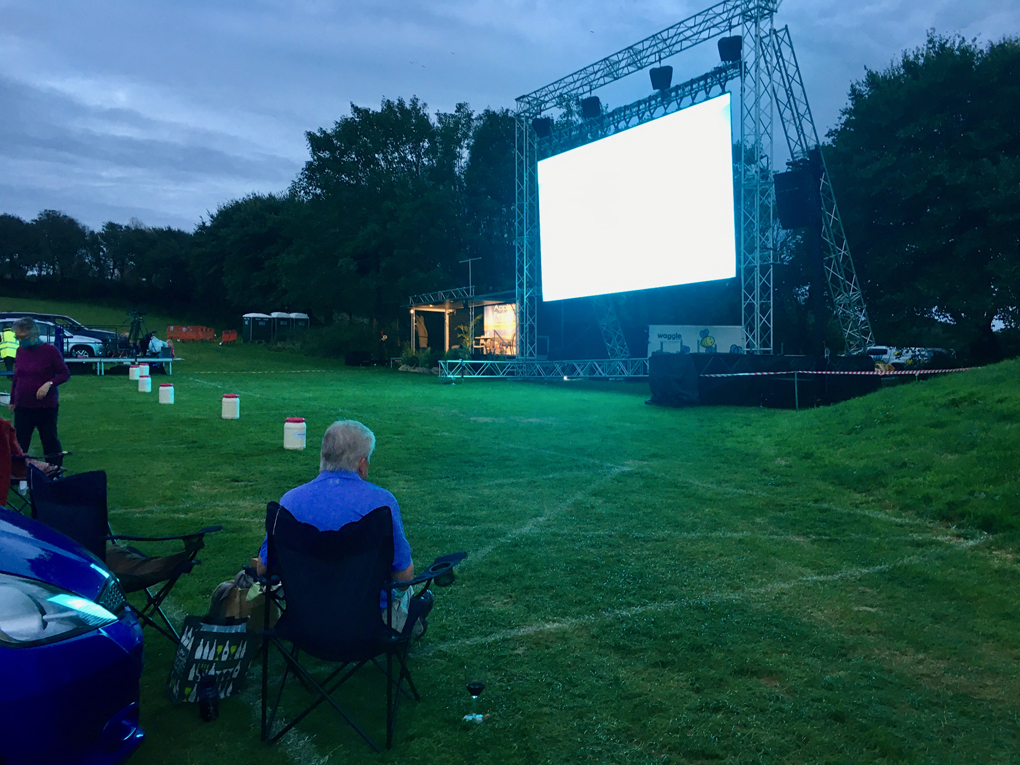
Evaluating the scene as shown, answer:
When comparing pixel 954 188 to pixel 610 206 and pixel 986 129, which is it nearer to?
pixel 986 129

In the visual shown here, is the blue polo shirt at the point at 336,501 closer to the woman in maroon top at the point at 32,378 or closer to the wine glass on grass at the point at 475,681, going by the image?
the wine glass on grass at the point at 475,681

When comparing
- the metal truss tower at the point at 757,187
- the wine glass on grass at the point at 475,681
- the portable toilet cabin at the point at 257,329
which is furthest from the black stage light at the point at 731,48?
the portable toilet cabin at the point at 257,329

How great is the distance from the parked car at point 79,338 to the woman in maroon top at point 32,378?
68.9 ft

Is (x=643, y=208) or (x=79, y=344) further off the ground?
(x=643, y=208)

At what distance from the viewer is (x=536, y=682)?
3.26 metres

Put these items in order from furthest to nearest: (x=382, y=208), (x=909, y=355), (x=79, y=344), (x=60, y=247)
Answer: (x=60, y=247) → (x=382, y=208) → (x=909, y=355) → (x=79, y=344)

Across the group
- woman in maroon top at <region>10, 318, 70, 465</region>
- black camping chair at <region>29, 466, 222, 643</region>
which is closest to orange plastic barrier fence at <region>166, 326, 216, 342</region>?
woman in maroon top at <region>10, 318, 70, 465</region>

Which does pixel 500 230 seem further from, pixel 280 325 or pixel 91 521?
pixel 91 521

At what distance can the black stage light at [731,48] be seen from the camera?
1773cm

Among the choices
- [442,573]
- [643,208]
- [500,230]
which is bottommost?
[442,573]

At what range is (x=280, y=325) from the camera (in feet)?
172

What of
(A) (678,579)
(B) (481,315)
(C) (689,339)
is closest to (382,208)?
(B) (481,315)

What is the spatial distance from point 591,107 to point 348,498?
70.3 feet

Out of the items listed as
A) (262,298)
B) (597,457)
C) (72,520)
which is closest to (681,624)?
(72,520)
